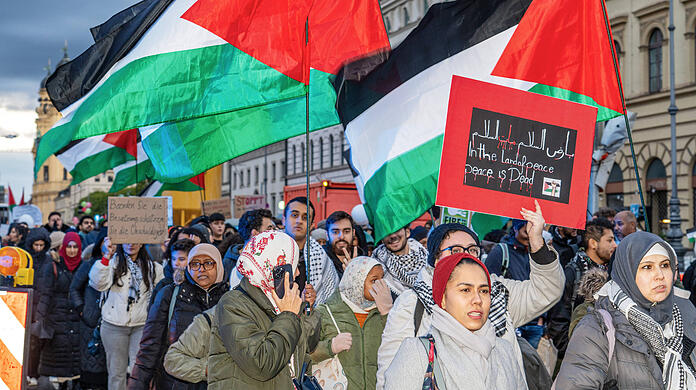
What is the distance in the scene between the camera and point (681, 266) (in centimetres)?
2130

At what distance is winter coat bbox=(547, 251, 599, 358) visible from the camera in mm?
6961

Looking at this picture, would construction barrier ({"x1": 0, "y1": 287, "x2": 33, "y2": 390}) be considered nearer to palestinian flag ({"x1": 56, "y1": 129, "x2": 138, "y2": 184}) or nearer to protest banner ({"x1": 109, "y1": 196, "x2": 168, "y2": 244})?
protest banner ({"x1": 109, "y1": 196, "x2": 168, "y2": 244})

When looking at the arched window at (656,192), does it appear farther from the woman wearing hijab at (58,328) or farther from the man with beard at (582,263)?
the man with beard at (582,263)

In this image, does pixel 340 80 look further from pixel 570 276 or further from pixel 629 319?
pixel 629 319

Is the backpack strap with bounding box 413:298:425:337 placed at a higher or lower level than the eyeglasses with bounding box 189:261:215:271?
lower

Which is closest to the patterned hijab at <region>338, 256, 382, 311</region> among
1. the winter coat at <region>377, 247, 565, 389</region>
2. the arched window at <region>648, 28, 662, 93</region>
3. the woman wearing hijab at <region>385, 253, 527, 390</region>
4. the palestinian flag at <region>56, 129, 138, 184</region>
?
the winter coat at <region>377, 247, 565, 389</region>

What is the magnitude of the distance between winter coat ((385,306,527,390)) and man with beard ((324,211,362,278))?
3.66 metres

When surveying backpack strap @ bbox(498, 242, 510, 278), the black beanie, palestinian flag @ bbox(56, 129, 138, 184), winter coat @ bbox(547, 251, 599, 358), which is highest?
palestinian flag @ bbox(56, 129, 138, 184)

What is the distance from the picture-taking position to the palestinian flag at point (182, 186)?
530 inches

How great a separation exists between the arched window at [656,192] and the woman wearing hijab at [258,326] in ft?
91.4

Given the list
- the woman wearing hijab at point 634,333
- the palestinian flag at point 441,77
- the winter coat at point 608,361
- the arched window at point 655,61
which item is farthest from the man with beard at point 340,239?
the arched window at point 655,61

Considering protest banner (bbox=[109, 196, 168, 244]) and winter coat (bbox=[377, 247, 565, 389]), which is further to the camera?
protest banner (bbox=[109, 196, 168, 244])

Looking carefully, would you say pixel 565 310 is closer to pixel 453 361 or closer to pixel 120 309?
pixel 453 361

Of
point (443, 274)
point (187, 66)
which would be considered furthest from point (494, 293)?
point (187, 66)
